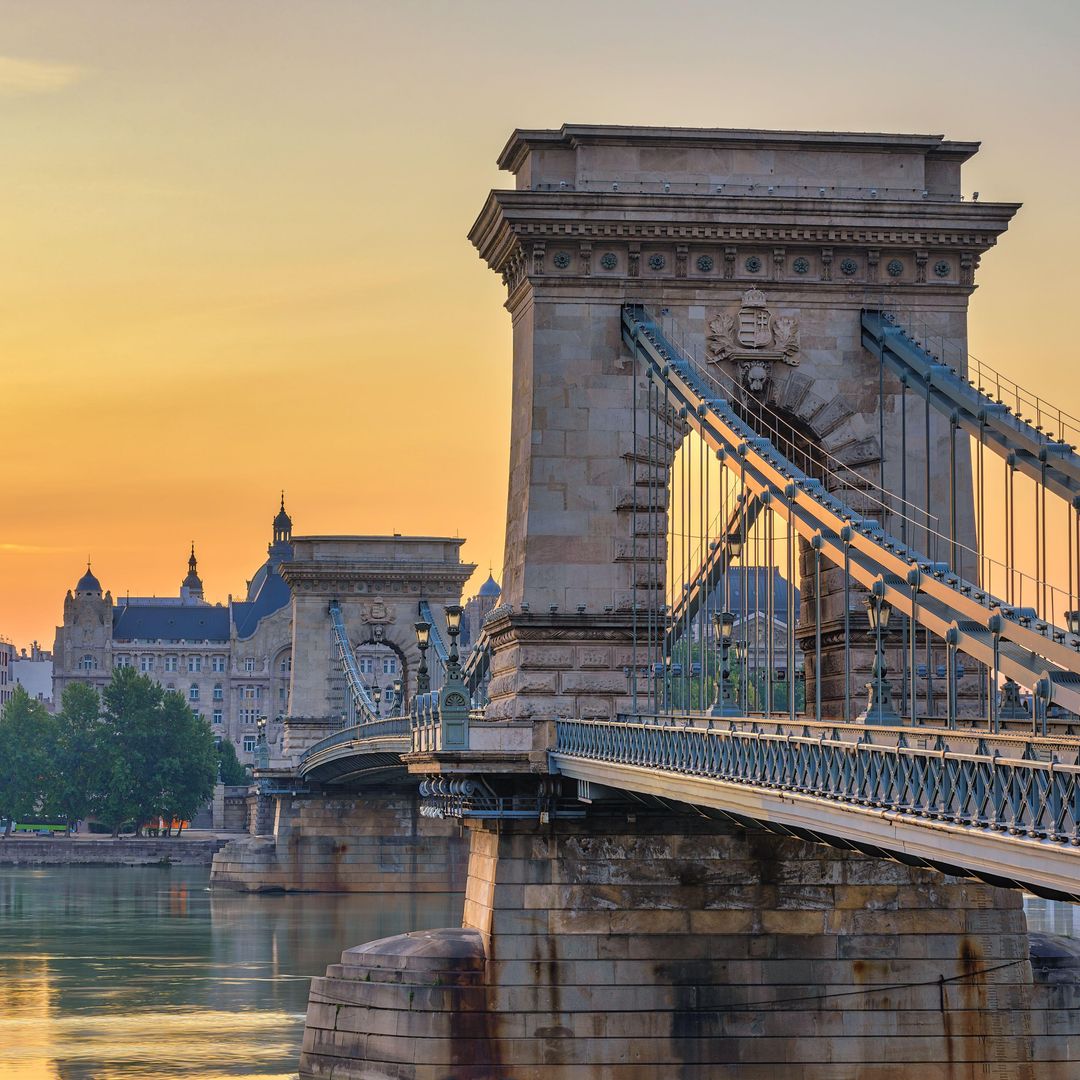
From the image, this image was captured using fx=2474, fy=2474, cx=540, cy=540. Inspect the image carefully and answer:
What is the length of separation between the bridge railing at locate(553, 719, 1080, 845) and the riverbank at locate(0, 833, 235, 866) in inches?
4338

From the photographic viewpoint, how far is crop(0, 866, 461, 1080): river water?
163 ft

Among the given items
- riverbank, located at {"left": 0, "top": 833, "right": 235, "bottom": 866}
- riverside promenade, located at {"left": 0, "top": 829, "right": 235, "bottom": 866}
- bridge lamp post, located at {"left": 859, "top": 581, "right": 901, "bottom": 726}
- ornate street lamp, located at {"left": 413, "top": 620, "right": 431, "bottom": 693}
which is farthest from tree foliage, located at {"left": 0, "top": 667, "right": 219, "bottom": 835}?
bridge lamp post, located at {"left": 859, "top": 581, "right": 901, "bottom": 726}

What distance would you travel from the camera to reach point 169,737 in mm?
165250

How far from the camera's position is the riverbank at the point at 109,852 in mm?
143750

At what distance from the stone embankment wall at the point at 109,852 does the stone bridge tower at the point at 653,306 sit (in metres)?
100

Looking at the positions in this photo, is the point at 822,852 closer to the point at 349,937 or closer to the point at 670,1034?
the point at 670,1034

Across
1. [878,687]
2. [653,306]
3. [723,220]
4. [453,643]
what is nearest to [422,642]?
[453,643]

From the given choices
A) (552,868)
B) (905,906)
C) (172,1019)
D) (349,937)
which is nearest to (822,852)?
(905,906)

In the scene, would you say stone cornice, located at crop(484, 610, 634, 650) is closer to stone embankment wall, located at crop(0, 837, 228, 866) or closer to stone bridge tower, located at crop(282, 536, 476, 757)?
stone bridge tower, located at crop(282, 536, 476, 757)

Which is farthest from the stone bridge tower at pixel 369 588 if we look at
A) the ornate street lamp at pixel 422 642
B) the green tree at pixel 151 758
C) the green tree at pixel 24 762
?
the ornate street lamp at pixel 422 642

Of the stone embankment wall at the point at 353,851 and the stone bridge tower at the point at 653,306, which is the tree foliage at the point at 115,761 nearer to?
the stone embankment wall at the point at 353,851

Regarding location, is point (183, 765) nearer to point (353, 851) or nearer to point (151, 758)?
point (151, 758)

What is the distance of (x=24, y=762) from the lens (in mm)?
166375

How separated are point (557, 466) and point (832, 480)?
5.15m
